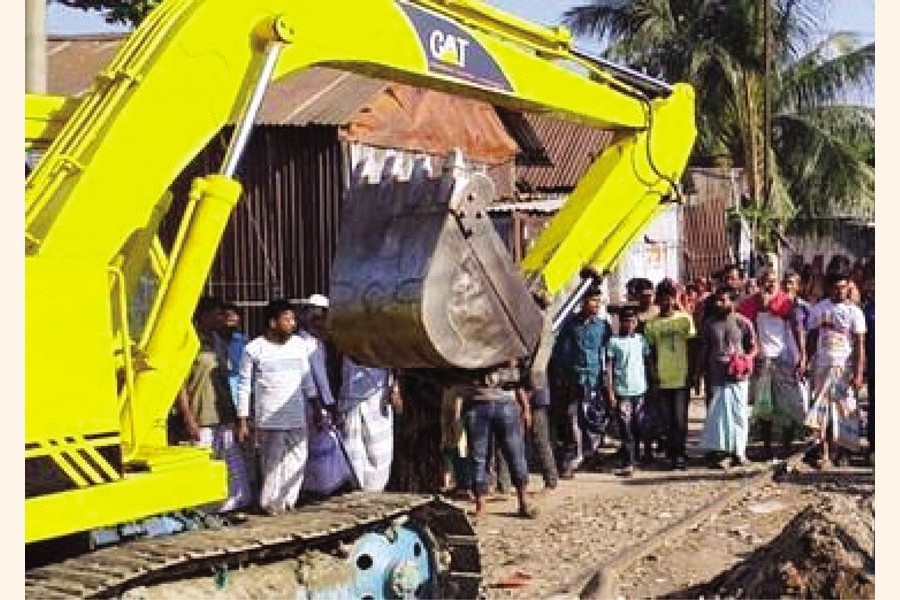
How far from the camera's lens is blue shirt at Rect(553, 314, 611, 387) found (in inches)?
458

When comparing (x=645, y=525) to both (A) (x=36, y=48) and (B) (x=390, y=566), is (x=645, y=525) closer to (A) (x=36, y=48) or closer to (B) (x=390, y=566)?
(B) (x=390, y=566)

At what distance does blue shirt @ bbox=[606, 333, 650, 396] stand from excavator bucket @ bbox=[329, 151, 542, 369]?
186 inches

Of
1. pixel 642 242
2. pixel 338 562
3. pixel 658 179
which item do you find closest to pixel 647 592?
pixel 338 562

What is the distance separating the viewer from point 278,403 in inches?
359

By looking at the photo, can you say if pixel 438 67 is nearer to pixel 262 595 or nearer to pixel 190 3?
pixel 190 3

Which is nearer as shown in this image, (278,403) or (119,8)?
(278,403)

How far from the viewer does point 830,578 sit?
6.46 meters

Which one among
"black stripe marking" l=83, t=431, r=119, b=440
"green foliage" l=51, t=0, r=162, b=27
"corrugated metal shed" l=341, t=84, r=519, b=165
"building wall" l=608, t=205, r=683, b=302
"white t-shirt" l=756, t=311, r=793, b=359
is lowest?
"black stripe marking" l=83, t=431, r=119, b=440

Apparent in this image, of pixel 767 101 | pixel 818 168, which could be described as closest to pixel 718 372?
pixel 767 101

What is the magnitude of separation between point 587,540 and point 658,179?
2.40 metres

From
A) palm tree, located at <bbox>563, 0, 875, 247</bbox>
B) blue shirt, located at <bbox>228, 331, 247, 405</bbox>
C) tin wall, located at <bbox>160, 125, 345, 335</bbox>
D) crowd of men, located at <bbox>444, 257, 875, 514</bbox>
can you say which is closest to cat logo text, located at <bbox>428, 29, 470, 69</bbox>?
blue shirt, located at <bbox>228, 331, 247, 405</bbox>

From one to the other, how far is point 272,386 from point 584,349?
3.40 meters

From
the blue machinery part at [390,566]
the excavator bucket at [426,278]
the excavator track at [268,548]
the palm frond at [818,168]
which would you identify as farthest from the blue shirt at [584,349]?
the palm frond at [818,168]

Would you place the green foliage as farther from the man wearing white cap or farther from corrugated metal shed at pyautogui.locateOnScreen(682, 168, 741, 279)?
corrugated metal shed at pyautogui.locateOnScreen(682, 168, 741, 279)
